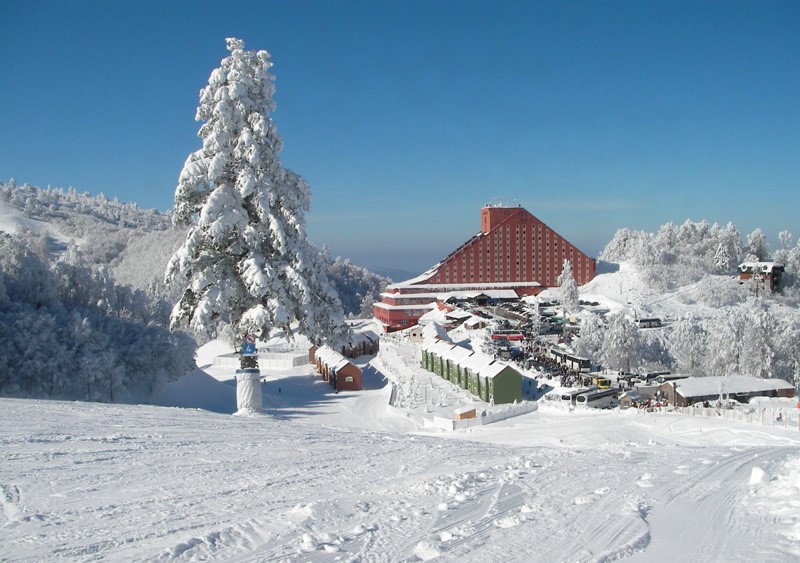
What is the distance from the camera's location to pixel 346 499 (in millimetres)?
5355

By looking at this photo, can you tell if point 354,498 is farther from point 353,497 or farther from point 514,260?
point 514,260

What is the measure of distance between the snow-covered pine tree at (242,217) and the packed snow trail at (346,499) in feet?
7.30

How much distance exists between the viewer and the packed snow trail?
13.8ft

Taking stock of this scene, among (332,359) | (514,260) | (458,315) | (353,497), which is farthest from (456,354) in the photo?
(514,260)

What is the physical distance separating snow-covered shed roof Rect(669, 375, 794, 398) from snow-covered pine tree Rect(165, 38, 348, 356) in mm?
26270

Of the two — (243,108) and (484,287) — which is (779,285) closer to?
(484,287)

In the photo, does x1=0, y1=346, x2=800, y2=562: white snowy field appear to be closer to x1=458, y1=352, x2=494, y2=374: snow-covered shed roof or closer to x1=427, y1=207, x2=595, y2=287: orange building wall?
x1=458, y1=352, x2=494, y2=374: snow-covered shed roof

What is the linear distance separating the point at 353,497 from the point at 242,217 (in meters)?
5.60

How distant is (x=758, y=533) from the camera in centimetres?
443

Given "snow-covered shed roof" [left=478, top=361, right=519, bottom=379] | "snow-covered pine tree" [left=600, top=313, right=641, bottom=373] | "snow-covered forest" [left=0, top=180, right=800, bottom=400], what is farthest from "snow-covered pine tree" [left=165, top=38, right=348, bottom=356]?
"snow-covered pine tree" [left=600, top=313, right=641, bottom=373]

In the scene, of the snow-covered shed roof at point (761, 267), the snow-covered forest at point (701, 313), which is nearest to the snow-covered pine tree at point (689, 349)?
the snow-covered forest at point (701, 313)

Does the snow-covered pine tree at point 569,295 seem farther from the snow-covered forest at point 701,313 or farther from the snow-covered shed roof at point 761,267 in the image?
the snow-covered shed roof at point 761,267

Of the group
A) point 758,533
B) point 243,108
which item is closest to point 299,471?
point 758,533

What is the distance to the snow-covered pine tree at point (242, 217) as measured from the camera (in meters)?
9.66
